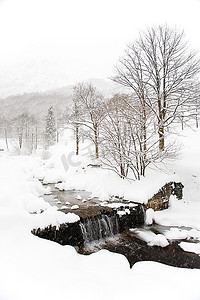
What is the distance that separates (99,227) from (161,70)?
1088 cm

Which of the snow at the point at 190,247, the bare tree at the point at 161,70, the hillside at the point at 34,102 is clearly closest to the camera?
the snow at the point at 190,247

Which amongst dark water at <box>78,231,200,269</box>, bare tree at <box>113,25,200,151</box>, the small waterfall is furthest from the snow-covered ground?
bare tree at <box>113,25,200,151</box>

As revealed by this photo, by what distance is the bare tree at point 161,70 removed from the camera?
1096 centimetres

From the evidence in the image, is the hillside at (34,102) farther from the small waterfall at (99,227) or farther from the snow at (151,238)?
the snow at (151,238)

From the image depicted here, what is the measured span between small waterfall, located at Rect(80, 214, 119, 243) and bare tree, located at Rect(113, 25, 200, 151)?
20.1 ft

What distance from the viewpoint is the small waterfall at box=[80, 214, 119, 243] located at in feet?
18.8

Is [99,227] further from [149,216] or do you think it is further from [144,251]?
[149,216]

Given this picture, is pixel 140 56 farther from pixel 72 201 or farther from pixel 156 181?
pixel 72 201

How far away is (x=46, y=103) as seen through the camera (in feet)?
194

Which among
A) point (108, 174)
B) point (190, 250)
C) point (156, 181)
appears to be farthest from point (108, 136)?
point (190, 250)

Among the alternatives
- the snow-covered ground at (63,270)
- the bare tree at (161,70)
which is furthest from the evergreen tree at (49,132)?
the snow-covered ground at (63,270)

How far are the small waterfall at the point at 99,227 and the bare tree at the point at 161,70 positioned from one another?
6.12 m

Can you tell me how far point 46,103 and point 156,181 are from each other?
57015 millimetres

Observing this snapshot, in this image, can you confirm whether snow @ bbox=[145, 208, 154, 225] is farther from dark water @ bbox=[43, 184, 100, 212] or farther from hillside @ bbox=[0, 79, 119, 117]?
hillside @ bbox=[0, 79, 119, 117]
